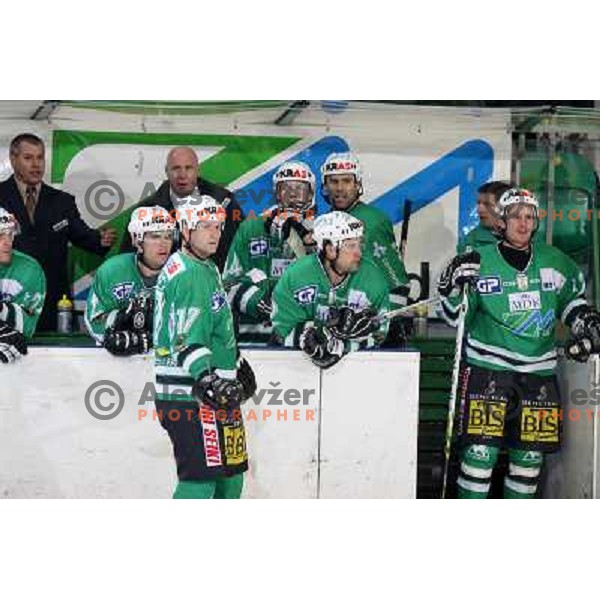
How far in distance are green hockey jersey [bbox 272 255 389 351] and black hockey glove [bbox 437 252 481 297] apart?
32 centimetres

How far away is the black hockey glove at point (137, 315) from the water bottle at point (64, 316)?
483 mm

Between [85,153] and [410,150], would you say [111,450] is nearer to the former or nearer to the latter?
[85,153]

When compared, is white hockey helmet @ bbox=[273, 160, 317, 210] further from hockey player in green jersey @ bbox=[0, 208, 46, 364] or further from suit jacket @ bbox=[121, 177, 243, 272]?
hockey player in green jersey @ bbox=[0, 208, 46, 364]

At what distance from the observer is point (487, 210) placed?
23.9 ft

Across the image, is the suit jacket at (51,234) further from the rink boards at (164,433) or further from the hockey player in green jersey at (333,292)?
the hockey player in green jersey at (333,292)

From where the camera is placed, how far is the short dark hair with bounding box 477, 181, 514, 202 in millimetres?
7223

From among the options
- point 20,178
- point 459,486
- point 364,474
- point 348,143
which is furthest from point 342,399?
point 20,178

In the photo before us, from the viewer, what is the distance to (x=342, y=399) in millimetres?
6625

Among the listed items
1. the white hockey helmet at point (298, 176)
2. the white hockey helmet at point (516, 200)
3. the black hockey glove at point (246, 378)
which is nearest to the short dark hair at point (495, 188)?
the white hockey helmet at point (516, 200)

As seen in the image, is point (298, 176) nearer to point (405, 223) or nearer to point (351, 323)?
point (405, 223)

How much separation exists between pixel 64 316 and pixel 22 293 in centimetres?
37

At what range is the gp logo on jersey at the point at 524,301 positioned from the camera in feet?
22.6

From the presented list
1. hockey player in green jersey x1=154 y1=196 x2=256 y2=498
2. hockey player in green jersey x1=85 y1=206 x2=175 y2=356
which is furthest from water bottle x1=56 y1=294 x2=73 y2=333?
hockey player in green jersey x1=154 y1=196 x2=256 y2=498

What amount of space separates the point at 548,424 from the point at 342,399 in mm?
1017
